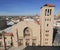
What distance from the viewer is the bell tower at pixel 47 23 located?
28105mm

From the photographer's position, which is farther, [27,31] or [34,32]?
[27,31]

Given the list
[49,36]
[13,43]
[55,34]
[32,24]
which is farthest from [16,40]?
[55,34]

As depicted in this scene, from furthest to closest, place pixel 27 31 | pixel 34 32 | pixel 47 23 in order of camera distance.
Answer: pixel 27 31 → pixel 34 32 → pixel 47 23

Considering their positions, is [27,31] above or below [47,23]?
below

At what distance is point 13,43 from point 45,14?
13.2m

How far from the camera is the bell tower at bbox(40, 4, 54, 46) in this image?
92.2ft

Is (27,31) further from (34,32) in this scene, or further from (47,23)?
(47,23)

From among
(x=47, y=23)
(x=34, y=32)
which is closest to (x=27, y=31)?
(x=34, y=32)

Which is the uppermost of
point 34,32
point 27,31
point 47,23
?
point 47,23

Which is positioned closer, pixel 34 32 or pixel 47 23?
pixel 47 23

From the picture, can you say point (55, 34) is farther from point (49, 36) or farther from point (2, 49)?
point (2, 49)

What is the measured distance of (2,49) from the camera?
28312 millimetres

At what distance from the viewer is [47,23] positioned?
94.7 feet

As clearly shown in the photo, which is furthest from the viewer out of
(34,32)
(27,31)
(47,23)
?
(27,31)
